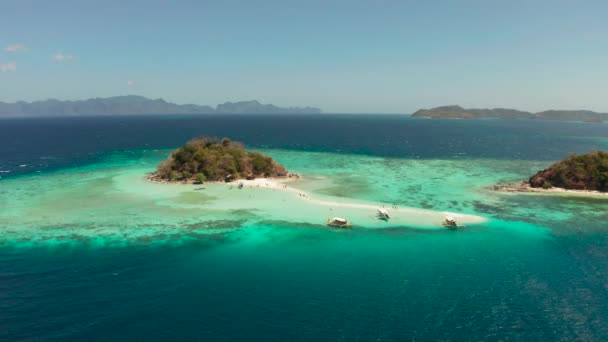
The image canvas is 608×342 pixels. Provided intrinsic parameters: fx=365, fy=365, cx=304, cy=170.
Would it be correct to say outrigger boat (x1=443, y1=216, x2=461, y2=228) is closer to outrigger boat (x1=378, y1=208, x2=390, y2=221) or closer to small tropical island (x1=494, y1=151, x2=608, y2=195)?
outrigger boat (x1=378, y1=208, x2=390, y2=221)

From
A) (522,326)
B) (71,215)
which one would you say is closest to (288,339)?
(522,326)

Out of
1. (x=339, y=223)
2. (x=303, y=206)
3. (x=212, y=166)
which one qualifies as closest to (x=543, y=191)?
(x=339, y=223)

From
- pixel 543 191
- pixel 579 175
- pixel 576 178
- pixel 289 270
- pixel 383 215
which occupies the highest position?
pixel 579 175

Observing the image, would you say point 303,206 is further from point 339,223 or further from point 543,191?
point 543,191

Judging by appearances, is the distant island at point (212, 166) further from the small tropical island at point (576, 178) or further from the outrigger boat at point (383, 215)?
the small tropical island at point (576, 178)

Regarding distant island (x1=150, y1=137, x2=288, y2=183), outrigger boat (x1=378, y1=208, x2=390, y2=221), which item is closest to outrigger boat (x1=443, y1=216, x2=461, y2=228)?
outrigger boat (x1=378, y1=208, x2=390, y2=221)

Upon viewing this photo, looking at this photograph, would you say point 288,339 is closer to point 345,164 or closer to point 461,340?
point 461,340

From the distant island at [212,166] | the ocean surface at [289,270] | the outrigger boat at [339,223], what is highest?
the distant island at [212,166]

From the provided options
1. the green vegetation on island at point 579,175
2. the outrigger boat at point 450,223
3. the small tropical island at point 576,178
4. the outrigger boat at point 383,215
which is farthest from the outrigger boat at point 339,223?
the green vegetation on island at point 579,175
